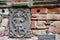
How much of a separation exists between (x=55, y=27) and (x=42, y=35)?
0.91ft

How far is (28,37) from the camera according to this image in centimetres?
376

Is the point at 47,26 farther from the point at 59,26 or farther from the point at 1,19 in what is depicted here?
the point at 1,19

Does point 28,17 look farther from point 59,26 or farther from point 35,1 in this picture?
point 59,26

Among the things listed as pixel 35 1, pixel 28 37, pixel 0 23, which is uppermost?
pixel 35 1

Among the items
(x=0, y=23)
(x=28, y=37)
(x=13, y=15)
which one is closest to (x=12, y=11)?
(x=13, y=15)

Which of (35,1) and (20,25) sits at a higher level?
(35,1)

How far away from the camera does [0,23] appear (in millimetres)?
3818

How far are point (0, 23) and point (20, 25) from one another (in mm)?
371

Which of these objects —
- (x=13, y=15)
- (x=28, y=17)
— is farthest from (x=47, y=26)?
(x=13, y=15)

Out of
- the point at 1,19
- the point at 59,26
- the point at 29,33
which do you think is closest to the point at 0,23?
the point at 1,19

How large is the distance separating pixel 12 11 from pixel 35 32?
1.87 ft

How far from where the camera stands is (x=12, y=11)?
3.83m

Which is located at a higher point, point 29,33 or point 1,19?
point 1,19

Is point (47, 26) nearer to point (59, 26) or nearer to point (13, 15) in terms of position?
point (59, 26)
